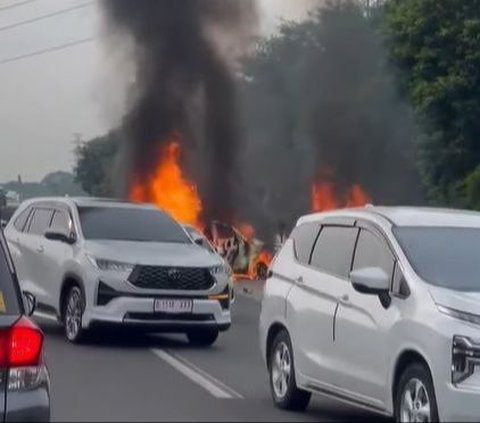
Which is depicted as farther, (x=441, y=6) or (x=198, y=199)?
(x=198, y=199)

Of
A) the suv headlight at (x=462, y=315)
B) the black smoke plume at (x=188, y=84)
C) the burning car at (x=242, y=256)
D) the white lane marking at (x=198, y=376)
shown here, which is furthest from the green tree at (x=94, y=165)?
the suv headlight at (x=462, y=315)

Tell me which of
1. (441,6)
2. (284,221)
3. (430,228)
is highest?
(441,6)

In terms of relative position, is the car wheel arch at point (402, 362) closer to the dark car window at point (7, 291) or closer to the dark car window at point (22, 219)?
the dark car window at point (7, 291)

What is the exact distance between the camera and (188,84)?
47.4 m

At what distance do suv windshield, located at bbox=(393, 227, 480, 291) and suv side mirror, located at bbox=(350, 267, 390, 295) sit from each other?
0.24m

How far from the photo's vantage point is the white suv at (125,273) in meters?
18.6

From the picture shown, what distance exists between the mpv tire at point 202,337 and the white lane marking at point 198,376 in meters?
0.79

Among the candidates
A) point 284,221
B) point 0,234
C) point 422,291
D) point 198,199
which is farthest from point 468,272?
point 284,221

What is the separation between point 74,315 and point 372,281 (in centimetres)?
830

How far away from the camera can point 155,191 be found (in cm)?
4622

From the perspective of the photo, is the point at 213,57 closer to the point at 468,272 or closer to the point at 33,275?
the point at 33,275

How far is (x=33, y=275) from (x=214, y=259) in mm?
2759

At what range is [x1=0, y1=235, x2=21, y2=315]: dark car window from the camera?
8469 millimetres

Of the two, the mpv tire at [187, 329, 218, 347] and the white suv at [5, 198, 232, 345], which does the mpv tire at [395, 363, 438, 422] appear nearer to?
the white suv at [5, 198, 232, 345]
